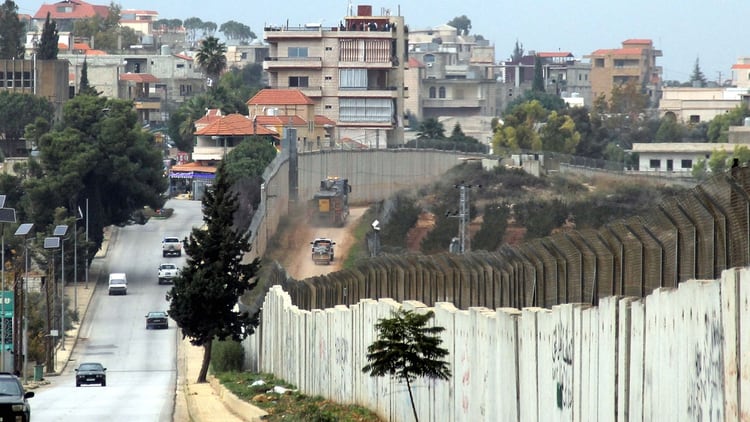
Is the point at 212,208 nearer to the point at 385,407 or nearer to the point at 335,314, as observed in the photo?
the point at 335,314

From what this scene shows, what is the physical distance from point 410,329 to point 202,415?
13817 millimetres

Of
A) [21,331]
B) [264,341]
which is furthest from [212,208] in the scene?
[21,331]

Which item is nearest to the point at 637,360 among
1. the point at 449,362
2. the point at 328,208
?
the point at 449,362

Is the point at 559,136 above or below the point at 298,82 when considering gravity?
below

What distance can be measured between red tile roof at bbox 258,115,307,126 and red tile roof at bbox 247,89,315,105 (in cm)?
189

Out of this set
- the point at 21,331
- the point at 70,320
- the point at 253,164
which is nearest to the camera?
the point at 21,331

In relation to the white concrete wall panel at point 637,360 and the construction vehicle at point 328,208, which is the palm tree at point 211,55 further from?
the white concrete wall panel at point 637,360

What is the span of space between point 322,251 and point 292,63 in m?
75.5

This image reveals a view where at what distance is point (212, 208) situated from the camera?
58656mm

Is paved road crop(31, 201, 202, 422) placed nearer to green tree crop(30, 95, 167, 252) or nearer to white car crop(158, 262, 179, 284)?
white car crop(158, 262, 179, 284)

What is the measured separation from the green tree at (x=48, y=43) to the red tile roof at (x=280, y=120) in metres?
20.4

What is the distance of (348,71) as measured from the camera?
17325 cm

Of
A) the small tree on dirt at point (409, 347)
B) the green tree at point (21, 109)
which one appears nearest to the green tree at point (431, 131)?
the green tree at point (21, 109)

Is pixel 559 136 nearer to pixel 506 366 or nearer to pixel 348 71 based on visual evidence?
pixel 348 71
